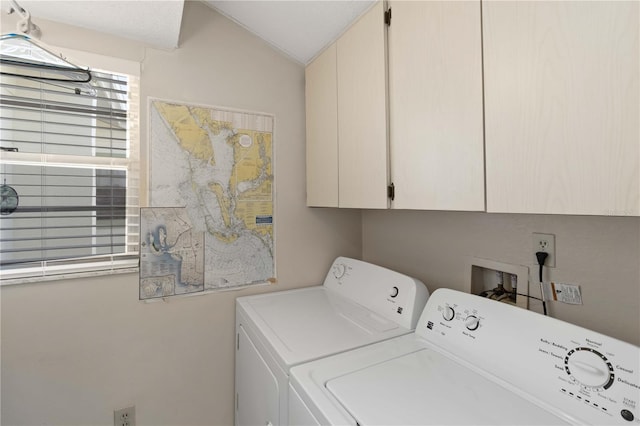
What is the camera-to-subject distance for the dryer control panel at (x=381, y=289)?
1309 mm

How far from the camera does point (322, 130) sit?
5.46 ft

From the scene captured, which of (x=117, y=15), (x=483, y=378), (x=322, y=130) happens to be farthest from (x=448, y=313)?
(x=117, y=15)

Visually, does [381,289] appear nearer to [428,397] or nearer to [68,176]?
[428,397]

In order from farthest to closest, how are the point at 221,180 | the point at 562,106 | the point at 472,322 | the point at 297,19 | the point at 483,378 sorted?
the point at 221,180 → the point at 297,19 → the point at 472,322 → the point at 483,378 → the point at 562,106

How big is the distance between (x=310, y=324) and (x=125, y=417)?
3.63 feet

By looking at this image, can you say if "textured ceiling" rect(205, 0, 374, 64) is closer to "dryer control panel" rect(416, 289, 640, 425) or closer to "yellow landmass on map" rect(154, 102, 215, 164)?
"yellow landmass on map" rect(154, 102, 215, 164)

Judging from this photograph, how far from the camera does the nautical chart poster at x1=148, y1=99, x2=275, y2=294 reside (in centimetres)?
153

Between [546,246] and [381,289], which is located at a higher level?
[546,246]

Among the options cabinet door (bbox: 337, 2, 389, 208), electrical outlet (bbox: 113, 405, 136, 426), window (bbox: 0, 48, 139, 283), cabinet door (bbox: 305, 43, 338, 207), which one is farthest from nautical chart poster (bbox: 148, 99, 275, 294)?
electrical outlet (bbox: 113, 405, 136, 426)

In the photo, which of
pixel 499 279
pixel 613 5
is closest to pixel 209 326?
pixel 499 279

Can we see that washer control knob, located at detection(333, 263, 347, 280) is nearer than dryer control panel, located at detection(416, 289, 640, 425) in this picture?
No

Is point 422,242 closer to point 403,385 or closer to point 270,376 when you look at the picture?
point 403,385

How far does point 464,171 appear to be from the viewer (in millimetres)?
912

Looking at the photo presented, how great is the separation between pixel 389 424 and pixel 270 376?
0.56 meters
